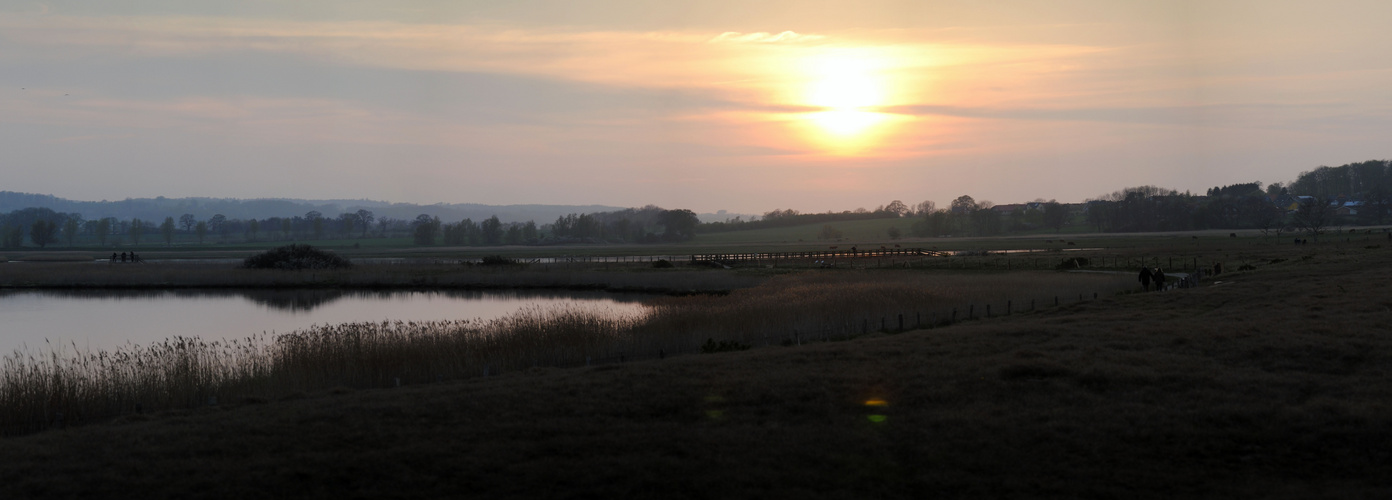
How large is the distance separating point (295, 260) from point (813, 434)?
2691 inches

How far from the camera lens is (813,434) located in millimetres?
11188

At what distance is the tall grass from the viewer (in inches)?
651

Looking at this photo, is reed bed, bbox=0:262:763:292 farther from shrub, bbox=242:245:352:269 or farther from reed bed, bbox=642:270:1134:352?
reed bed, bbox=642:270:1134:352

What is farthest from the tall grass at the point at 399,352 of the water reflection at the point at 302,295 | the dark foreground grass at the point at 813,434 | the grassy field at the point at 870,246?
the grassy field at the point at 870,246

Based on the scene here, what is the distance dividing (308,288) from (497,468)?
5598cm

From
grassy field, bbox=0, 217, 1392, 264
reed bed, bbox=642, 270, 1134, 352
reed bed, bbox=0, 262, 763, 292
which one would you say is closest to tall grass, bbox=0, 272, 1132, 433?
reed bed, bbox=642, 270, 1134, 352

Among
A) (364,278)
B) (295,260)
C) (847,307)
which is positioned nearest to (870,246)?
(295,260)

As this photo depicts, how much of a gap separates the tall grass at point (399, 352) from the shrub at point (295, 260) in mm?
42568

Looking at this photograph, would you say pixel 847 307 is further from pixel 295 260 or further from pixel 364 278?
pixel 295 260

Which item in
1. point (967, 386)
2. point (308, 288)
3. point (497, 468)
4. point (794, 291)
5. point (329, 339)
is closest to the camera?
point (497, 468)

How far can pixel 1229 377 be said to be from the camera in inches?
537

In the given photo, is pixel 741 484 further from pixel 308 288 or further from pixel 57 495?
pixel 308 288

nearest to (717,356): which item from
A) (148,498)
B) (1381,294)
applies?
(148,498)

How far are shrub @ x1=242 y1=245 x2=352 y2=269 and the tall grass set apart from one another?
42568 mm
